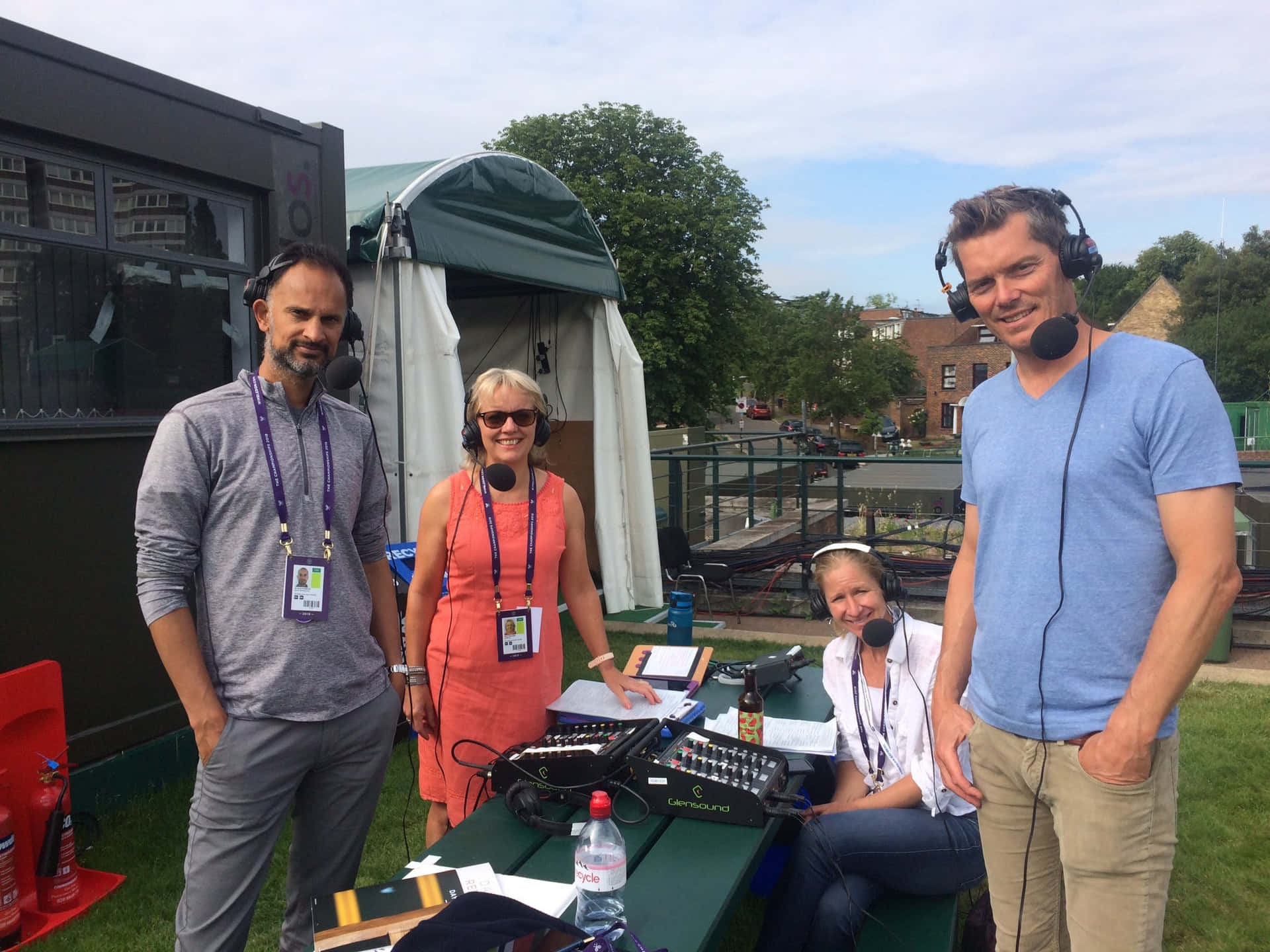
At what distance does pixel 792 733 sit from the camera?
281cm

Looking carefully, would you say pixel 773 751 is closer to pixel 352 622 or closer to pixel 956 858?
pixel 956 858

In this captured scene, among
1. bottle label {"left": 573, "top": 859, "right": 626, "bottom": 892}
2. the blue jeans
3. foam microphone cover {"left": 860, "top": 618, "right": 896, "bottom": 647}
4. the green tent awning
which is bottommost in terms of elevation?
the blue jeans

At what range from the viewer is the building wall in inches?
2031

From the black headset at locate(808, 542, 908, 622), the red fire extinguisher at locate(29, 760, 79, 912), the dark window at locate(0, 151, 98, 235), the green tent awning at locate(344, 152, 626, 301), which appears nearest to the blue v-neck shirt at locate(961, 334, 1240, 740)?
the black headset at locate(808, 542, 908, 622)

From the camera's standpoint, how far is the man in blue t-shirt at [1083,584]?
1.51 m

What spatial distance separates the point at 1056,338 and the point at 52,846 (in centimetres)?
359

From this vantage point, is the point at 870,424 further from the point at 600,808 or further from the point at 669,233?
the point at 600,808

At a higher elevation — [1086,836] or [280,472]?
[280,472]

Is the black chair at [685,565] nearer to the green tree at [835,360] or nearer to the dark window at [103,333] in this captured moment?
the dark window at [103,333]

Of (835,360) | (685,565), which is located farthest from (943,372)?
(685,565)

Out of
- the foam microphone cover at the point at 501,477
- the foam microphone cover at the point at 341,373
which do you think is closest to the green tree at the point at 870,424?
the foam microphone cover at the point at 501,477

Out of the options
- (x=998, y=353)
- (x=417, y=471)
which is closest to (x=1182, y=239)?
(x=998, y=353)

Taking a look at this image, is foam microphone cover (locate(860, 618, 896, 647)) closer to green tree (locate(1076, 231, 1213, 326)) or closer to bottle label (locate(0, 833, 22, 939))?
bottle label (locate(0, 833, 22, 939))

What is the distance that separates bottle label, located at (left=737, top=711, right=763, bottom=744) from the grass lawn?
851 millimetres
